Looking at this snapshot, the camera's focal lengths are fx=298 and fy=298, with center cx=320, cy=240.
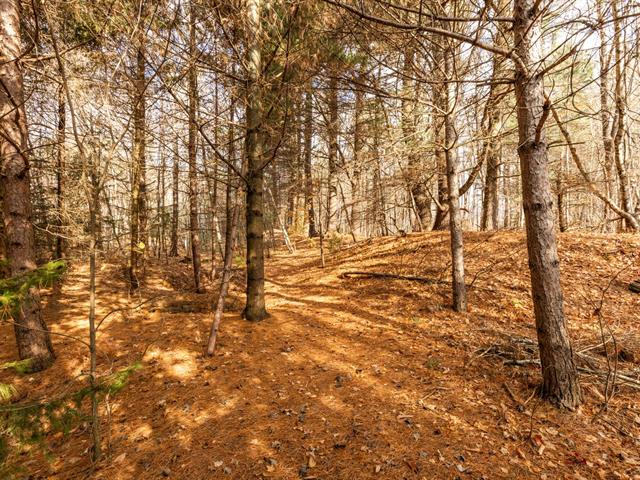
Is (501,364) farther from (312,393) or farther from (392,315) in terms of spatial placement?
(312,393)

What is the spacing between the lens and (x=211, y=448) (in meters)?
3.23

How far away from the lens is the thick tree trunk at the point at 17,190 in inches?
174

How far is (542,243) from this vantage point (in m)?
3.52

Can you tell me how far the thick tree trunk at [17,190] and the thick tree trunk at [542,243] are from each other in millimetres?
6800

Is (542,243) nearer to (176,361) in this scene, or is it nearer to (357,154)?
(176,361)

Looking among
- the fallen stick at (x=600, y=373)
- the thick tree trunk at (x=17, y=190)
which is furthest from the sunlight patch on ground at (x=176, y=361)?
the fallen stick at (x=600, y=373)

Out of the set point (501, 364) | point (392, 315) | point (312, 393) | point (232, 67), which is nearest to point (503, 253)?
point (392, 315)

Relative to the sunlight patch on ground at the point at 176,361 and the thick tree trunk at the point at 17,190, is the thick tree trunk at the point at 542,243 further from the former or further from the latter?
the thick tree trunk at the point at 17,190

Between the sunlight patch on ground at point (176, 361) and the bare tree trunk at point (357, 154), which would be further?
the bare tree trunk at point (357, 154)

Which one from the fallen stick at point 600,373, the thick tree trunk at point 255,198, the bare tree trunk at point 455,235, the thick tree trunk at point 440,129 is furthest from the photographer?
the bare tree trunk at point 455,235

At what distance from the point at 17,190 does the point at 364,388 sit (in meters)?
5.99

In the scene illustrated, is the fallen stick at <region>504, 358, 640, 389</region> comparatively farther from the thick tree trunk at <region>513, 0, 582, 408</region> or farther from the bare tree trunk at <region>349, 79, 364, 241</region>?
the bare tree trunk at <region>349, 79, 364, 241</region>

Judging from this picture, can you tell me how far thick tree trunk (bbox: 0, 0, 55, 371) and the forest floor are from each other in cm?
60

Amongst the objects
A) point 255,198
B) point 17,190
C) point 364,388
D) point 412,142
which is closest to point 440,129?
point 412,142
